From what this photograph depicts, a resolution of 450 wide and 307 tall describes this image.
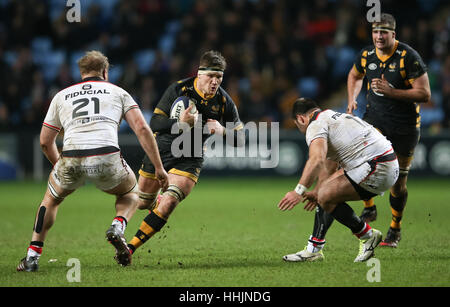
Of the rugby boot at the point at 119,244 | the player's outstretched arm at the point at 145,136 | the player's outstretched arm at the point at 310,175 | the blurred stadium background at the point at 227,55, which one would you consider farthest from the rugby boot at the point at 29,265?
the blurred stadium background at the point at 227,55

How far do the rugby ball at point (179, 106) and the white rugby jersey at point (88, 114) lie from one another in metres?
1.03

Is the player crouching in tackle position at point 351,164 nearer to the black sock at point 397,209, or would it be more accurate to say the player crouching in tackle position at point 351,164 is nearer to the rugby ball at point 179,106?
the rugby ball at point 179,106

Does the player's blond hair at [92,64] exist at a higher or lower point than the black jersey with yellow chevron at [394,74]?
lower

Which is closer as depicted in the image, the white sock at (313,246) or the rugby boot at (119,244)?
the rugby boot at (119,244)

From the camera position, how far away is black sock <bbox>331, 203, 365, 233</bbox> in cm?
691

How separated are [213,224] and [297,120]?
3837 millimetres

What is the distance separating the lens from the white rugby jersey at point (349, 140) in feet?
22.3

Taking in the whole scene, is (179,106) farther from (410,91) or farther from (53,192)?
(410,91)

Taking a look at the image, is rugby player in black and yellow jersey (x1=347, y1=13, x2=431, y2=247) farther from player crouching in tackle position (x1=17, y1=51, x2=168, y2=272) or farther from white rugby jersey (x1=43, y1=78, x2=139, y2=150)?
white rugby jersey (x1=43, y1=78, x2=139, y2=150)

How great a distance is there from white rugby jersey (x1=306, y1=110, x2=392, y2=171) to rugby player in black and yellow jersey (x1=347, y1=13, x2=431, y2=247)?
1.16 m

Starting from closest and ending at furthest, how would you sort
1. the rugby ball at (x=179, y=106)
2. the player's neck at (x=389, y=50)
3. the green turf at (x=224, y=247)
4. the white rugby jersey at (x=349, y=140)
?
the green turf at (x=224, y=247) → the white rugby jersey at (x=349, y=140) → the rugby ball at (x=179, y=106) → the player's neck at (x=389, y=50)

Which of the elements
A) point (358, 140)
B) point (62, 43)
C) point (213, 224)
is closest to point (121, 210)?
point (358, 140)

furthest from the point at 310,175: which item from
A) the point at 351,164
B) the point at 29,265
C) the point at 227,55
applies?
the point at 227,55

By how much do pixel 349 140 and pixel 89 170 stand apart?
101 inches
